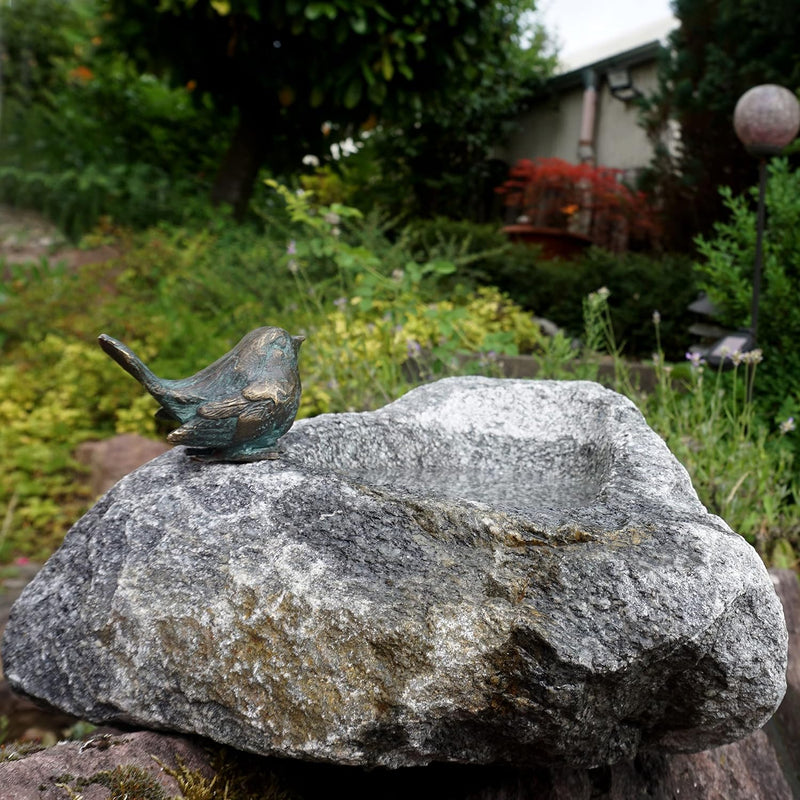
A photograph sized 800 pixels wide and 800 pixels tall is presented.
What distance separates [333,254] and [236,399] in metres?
4.04

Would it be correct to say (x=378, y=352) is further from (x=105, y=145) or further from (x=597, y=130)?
(x=597, y=130)

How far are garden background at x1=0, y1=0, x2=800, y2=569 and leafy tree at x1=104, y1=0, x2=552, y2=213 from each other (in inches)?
0.8

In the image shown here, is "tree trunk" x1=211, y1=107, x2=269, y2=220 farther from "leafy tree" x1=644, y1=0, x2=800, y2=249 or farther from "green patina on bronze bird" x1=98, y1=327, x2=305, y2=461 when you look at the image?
"green patina on bronze bird" x1=98, y1=327, x2=305, y2=461

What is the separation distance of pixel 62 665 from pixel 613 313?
5162mm

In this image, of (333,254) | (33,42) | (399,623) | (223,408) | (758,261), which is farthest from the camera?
(33,42)

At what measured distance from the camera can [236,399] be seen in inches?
65.2

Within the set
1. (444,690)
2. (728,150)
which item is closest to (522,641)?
(444,690)

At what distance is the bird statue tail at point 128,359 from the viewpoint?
1.49 metres

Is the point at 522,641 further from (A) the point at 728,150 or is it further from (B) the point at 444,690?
(A) the point at 728,150

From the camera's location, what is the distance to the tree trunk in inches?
279

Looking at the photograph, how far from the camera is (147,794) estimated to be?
1.27 meters

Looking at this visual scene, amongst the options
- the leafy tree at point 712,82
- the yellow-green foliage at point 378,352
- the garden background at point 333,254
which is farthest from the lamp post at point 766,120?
the leafy tree at point 712,82

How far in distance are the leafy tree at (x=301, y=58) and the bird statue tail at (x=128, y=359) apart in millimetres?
4456

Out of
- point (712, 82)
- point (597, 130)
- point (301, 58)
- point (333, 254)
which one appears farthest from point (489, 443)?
point (597, 130)
